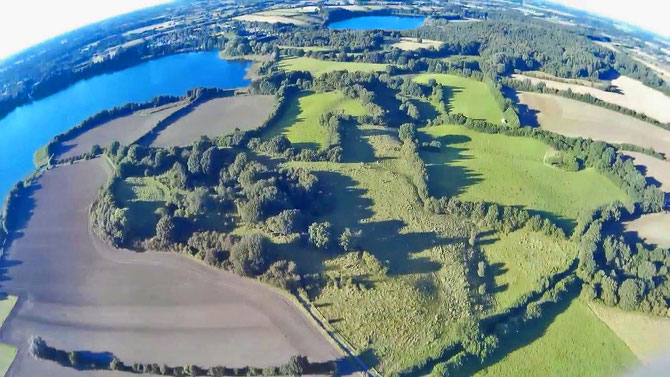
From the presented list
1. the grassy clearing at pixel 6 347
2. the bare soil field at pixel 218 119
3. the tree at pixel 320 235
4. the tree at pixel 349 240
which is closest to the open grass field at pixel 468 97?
the bare soil field at pixel 218 119

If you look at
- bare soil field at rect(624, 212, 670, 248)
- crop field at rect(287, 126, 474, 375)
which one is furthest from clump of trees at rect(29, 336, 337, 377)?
bare soil field at rect(624, 212, 670, 248)

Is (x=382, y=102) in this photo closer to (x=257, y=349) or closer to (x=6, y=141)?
(x=257, y=349)

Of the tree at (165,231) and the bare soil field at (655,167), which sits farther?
the bare soil field at (655,167)

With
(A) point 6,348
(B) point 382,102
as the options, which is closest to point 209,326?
(A) point 6,348

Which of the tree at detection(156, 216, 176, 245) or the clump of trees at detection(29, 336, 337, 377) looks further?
the tree at detection(156, 216, 176, 245)

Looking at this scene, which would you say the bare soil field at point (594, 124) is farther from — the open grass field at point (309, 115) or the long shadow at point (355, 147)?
the open grass field at point (309, 115)

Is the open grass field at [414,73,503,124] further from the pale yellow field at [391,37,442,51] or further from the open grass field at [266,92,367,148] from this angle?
the pale yellow field at [391,37,442,51]
